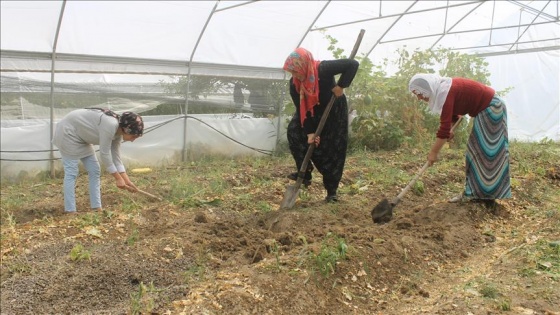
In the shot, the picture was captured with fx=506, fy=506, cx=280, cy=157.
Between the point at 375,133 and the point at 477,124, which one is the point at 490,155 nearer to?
the point at 477,124

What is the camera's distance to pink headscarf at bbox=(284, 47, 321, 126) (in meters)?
4.40

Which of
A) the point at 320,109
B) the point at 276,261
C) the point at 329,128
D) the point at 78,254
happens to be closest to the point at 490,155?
the point at 329,128

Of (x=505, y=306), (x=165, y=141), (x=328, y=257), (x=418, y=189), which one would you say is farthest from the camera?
(x=165, y=141)

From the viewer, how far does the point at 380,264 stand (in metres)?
3.39

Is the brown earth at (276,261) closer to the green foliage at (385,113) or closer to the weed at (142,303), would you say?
the weed at (142,303)

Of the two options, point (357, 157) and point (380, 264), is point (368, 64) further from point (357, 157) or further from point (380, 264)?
point (380, 264)

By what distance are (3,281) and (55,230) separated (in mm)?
892

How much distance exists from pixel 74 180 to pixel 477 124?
3.83 meters

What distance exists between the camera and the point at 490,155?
4512mm

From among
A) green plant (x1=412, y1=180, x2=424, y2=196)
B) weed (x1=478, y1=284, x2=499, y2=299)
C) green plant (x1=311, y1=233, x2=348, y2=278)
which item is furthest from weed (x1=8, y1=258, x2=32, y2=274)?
green plant (x1=412, y1=180, x2=424, y2=196)


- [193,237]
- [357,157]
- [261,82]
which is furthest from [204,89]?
[193,237]

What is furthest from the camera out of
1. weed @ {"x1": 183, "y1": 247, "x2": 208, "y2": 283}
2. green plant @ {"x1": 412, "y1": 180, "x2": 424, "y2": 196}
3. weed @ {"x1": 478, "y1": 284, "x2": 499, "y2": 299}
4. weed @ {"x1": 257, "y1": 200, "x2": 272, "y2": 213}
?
green plant @ {"x1": 412, "y1": 180, "x2": 424, "y2": 196}

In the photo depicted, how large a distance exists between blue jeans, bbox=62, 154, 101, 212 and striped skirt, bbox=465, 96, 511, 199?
141 inches

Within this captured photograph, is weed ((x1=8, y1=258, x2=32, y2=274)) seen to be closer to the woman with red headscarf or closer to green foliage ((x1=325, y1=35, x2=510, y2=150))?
the woman with red headscarf
